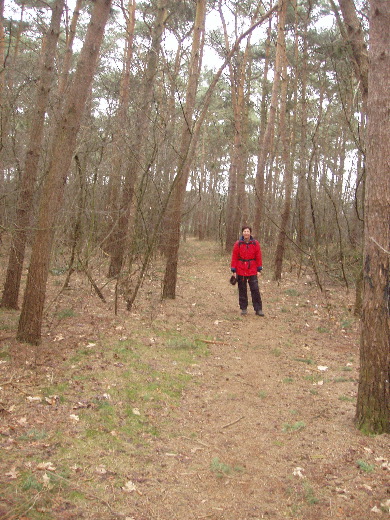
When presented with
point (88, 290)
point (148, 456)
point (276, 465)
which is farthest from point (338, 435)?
point (88, 290)

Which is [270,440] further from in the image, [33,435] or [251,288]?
[251,288]

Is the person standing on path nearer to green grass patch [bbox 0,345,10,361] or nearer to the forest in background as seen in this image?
the forest in background

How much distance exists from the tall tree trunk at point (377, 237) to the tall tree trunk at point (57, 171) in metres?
3.53

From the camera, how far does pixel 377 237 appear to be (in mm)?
4164

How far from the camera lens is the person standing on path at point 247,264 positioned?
952cm

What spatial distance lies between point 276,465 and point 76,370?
9.03 ft

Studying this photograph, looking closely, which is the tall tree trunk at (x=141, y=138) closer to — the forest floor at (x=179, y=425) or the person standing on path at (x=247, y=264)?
the person standing on path at (x=247, y=264)

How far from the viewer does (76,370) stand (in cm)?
554

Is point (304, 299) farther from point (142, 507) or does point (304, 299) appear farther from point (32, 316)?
point (142, 507)

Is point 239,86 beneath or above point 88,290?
above

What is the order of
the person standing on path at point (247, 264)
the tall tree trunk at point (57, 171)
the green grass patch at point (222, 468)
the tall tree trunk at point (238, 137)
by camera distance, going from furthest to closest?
the tall tree trunk at point (238, 137)
the person standing on path at point (247, 264)
the tall tree trunk at point (57, 171)
the green grass patch at point (222, 468)

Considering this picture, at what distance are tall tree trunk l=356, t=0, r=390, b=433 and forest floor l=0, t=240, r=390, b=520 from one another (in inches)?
16.5

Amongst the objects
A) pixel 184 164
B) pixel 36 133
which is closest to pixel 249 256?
pixel 184 164

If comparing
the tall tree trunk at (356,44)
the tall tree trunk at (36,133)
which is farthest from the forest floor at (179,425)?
the tall tree trunk at (356,44)
